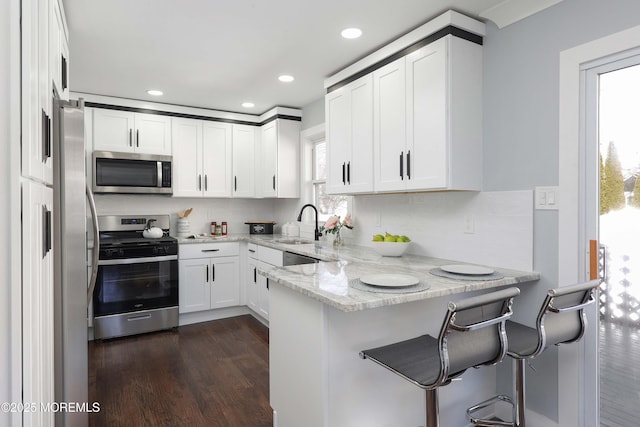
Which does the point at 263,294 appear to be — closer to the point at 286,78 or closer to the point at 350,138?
the point at 350,138

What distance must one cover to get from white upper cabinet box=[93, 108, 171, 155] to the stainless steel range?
2.59 ft

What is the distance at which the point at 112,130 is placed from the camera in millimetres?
3865

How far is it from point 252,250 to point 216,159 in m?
1.24

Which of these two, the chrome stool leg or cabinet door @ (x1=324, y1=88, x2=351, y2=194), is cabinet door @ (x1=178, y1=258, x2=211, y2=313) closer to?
cabinet door @ (x1=324, y1=88, x2=351, y2=194)

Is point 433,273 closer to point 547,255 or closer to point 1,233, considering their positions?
point 547,255

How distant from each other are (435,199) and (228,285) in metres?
2.56

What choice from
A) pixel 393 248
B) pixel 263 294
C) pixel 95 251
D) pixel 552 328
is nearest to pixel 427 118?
pixel 393 248

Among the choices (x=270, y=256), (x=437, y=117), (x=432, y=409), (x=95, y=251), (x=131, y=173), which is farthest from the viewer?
(x=131, y=173)

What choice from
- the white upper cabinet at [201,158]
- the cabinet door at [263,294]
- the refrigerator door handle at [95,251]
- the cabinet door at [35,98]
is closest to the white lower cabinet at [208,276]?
the cabinet door at [263,294]

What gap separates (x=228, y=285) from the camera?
164 inches

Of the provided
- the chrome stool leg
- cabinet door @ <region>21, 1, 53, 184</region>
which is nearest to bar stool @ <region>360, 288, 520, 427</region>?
the chrome stool leg

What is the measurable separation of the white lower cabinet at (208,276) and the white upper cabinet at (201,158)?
707mm

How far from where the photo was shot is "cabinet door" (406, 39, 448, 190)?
2.23 meters

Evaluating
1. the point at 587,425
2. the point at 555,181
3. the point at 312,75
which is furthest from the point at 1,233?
the point at 312,75
